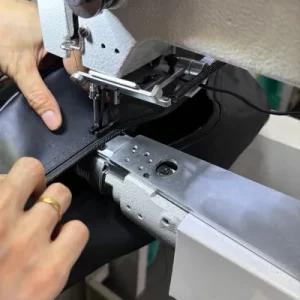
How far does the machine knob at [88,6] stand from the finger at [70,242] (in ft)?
0.77

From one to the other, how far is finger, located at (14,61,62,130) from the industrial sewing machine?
0.07 m

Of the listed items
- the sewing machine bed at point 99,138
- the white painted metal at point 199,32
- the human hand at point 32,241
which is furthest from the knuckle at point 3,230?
the white painted metal at point 199,32

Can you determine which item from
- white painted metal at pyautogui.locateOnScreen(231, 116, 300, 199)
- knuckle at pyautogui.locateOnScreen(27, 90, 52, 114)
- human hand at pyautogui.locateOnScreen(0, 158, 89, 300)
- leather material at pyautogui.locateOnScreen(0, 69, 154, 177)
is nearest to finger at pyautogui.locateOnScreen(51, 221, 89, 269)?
human hand at pyautogui.locateOnScreen(0, 158, 89, 300)

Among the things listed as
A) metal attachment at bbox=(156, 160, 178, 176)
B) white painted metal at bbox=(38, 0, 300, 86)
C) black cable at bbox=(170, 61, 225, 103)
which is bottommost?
metal attachment at bbox=(156, 160, 178, 176)

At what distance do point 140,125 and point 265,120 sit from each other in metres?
0.30

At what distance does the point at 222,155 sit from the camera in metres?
0.73

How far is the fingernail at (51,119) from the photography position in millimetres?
614

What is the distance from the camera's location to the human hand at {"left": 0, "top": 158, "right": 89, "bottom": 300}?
43 centimetres

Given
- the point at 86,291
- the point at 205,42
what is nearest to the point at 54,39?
the point at 205,42

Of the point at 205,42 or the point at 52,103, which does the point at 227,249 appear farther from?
the point at 52,103

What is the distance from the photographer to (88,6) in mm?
446

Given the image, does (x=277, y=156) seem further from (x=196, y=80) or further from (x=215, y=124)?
(x=196, y=80)

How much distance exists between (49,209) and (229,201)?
0.68ft

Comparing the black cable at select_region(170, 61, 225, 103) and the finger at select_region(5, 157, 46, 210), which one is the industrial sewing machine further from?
the finger at select_region(5, 157, 46, 210)
